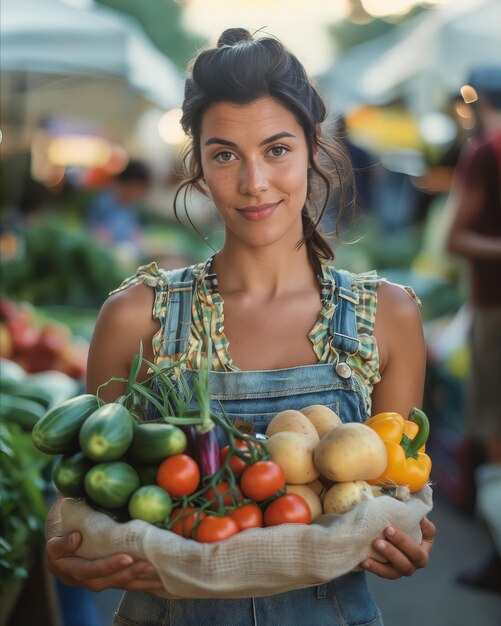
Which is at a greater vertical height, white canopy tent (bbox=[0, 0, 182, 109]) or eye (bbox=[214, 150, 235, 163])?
white canopy tent (bbox=[0, 0, 182, 109])

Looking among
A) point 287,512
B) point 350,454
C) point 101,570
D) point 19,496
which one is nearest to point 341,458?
point 350,454

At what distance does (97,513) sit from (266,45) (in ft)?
3.74

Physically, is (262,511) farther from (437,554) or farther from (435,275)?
(435,275)

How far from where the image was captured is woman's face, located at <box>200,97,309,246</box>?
203 centimetres

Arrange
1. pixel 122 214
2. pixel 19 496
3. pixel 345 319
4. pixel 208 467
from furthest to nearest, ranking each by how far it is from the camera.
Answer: pixel 122 214 < pixel 19 496 < pixel 345 319 < pixel 208 467

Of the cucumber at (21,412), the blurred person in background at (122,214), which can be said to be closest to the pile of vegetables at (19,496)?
the cucumber at (21,412)

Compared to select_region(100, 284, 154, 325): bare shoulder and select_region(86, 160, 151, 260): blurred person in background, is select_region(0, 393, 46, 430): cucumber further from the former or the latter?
select_region(86, 160, 151, 260): blurred person in background

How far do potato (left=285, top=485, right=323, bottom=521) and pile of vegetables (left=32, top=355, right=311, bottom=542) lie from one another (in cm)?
4

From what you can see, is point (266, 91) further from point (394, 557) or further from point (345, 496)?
point (394, 557)

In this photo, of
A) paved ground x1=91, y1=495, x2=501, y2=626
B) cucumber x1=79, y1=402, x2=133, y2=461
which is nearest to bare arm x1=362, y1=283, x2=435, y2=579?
cucumber x1=79, y1=402, x2=133, y2=461

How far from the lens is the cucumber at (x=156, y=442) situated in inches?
65.6

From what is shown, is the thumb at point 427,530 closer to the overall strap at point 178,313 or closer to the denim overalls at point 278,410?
the denim overalls at point 278,410

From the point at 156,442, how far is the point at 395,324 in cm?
78

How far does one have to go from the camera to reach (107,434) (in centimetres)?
164
